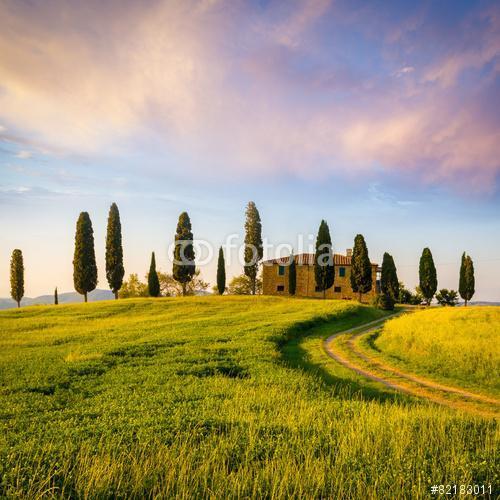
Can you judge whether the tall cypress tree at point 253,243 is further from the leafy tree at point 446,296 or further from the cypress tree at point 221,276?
the leafy tree at point 446,296

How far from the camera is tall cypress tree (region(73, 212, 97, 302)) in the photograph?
162ft

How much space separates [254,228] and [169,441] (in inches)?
2119

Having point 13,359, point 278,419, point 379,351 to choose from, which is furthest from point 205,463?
point 379,351

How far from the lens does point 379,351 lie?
2053 centimetres

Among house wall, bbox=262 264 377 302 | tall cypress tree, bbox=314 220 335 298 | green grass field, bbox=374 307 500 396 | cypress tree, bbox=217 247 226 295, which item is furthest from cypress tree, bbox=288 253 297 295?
green grass field, bbox=374 307 500 396

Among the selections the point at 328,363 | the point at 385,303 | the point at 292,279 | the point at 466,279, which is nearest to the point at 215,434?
the point at 328,363

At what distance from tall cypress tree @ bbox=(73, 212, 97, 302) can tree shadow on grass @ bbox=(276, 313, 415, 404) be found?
33793 millimetres

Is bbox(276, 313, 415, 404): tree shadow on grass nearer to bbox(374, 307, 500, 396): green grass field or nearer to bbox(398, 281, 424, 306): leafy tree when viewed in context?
bbox(374, 307, 500, 396): green grass field

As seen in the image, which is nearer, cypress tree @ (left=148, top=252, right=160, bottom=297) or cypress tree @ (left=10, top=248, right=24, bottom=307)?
cypress tree @ (left=148, top=252, right=160, bottom=297)

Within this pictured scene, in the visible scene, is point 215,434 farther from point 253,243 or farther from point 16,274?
point 16,274

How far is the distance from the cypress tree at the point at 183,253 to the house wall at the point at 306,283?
47.6 ft

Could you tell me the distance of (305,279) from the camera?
6381cm

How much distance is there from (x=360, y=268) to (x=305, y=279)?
11.9 meters

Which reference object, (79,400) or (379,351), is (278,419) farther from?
(379,351)
